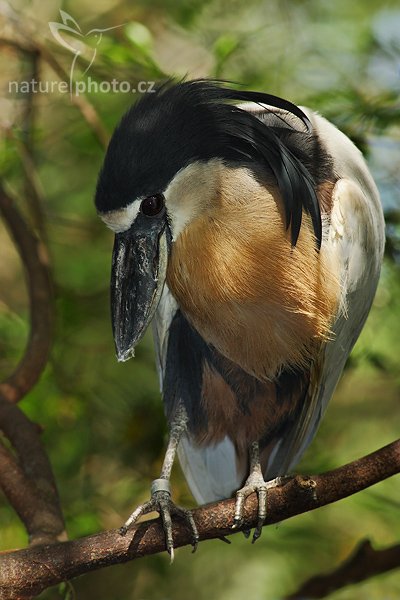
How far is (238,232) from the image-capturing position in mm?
1818

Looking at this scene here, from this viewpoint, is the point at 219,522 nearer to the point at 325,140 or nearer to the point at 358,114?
the point at 325,140

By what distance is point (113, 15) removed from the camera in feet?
9.94

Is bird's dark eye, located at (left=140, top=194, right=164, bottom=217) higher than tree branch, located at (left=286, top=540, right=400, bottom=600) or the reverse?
higher

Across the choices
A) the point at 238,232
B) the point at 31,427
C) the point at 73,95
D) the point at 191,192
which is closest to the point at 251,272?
the point at 238,232

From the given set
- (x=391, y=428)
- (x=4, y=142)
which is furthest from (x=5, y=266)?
(x=391, y=428)

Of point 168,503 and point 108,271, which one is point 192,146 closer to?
point 168,503

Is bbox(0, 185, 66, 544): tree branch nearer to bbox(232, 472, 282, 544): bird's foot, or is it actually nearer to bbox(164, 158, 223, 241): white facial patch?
bbox(232, 472, 282, 544): bird's foot

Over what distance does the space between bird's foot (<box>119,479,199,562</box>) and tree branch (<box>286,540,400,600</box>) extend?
18.3 inches

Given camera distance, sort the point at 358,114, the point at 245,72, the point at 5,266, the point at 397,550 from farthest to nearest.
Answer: the point at 5,266
the point at 245,72
the point at 358,114
the point at 397,550

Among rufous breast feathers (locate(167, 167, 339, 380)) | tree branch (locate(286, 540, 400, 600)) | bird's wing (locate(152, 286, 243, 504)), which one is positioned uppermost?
rufous breast feathers (locate(167, 167, 339, 380))

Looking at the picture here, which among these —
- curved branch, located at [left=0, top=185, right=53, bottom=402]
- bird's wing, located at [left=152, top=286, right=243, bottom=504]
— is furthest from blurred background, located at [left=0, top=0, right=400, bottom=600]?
bird's wing, located at [left=152, top=286, right=243, bottom=504]

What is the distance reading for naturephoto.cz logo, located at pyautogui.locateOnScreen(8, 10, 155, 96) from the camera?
242 cm

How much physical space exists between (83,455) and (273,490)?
104 centimetres

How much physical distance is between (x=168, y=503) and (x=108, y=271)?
3.95 feet
